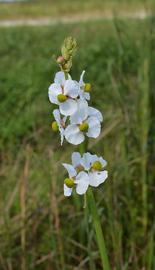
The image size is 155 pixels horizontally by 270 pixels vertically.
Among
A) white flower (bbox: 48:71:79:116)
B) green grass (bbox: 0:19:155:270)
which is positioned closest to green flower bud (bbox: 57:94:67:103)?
white flower (bbox: 48:71:79:116)

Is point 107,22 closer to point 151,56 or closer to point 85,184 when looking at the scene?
point 151,56

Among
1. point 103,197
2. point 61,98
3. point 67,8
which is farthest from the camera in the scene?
point 67,8

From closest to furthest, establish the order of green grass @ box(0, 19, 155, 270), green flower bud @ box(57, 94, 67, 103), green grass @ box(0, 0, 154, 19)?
green flower bud @ box(57, 94, 67, 103)
green grass @ box(0, 19, 155, 270)
green grass @ box(0, 0, 154, 19)

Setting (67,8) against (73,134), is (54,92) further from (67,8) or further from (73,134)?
(67,8)

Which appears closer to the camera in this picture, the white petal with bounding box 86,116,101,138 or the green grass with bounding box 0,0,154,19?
the white petal with bounding box 86,116,101,138

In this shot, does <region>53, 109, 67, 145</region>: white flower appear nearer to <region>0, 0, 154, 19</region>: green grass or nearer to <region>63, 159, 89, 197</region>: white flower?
<region>63, 159, 89, 197</region>: white flower

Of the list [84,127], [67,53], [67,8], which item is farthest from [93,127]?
[67,8]

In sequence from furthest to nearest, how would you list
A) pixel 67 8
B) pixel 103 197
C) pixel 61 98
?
1. pixel 67 8
2. pixel 103 197
3. pixel 61 98
